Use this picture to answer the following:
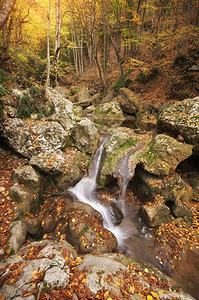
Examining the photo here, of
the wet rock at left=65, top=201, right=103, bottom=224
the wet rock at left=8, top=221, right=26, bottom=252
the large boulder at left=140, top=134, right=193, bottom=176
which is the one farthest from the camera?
the large boulder at left=140, top=134, right=193, bottom=176

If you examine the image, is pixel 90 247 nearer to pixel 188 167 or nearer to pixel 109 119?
pixel 188 167

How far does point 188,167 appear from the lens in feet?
25.4

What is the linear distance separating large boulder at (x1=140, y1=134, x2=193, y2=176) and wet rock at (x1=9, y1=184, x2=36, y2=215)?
5308 millimetres

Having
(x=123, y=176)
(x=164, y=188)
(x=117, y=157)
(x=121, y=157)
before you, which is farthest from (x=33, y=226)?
(x=164, y=188)

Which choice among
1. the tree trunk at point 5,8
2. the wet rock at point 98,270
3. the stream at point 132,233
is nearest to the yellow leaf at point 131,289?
the wet rock at point 98,270

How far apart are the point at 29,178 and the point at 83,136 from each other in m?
4.09

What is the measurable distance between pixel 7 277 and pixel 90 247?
2427 millimetres

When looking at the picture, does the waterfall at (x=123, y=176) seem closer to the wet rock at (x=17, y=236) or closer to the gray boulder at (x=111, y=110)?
the wet rock at (x=17, y=236)

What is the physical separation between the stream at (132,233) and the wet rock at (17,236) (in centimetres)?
278

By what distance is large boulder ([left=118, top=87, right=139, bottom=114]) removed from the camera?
508 inches

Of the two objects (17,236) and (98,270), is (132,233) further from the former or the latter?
(17,236)

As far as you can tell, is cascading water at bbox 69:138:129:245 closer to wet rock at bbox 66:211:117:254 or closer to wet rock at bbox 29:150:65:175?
wet rock at bbox 66:211:117:254

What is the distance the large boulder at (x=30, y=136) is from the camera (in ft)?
20.1

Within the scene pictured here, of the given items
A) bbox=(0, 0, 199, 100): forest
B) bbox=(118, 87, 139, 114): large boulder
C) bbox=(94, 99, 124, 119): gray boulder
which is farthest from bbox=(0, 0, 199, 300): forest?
bbox=(94, 99, 124, 119): gray boulder
